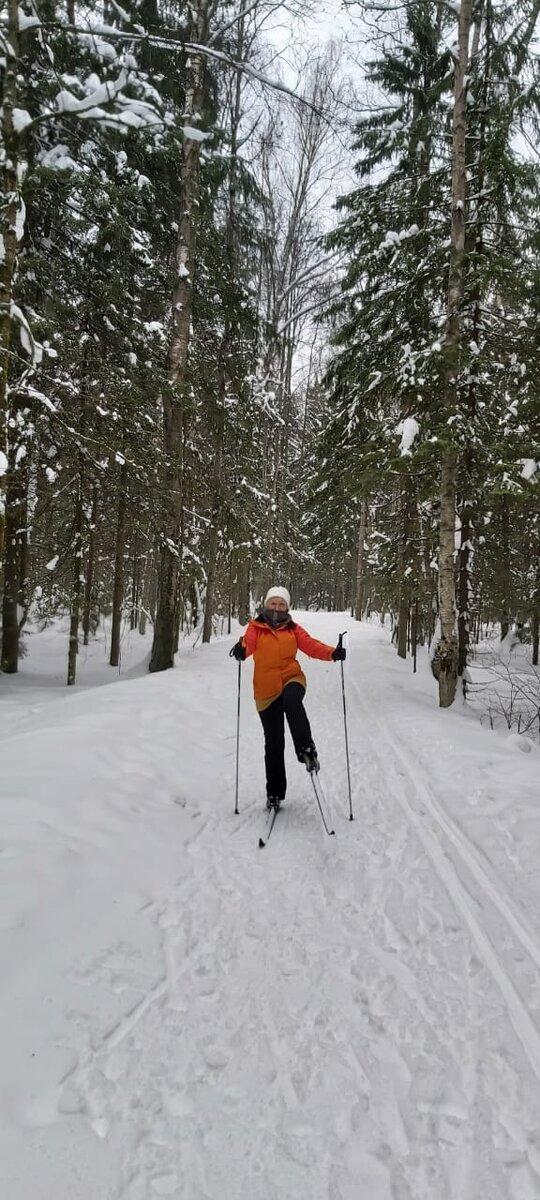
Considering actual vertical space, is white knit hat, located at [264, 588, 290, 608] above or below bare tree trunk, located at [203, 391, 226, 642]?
below

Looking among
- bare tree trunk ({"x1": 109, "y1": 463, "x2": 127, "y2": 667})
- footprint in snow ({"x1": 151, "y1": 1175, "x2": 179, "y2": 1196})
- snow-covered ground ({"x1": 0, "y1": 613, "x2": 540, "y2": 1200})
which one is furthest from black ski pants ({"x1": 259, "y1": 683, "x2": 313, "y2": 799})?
bare tree trunk ({"x1": 109, "y1": 463, "x2": 127, "y2": 667})

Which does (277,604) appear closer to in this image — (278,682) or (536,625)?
(278,682)

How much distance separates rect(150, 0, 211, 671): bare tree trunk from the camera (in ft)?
28.7

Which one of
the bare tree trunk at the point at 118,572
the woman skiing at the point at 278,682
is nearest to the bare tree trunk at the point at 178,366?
the bare tree trunk at the point at 118,572

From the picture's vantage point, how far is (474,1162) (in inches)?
73.4

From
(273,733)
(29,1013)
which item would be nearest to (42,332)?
(273,733)

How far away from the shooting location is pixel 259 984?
8.87 feet

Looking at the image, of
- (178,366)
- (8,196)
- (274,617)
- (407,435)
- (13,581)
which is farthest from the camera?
(13,581)

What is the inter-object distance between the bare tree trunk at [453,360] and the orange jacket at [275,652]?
386cm

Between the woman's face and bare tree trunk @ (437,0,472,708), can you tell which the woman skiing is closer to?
the woman's face

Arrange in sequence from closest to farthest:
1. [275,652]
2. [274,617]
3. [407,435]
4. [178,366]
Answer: [275,652], [274,617], [407,435], [178,366]

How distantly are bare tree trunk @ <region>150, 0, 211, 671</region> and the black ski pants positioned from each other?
5.45m

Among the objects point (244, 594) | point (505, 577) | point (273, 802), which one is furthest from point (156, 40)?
point (244, 594)

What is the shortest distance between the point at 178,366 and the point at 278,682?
22.6 ft
